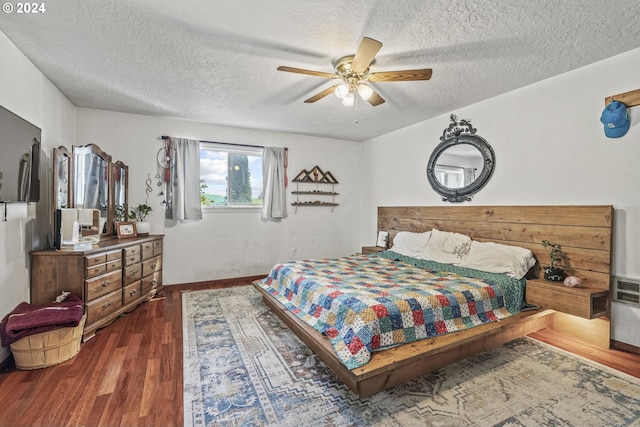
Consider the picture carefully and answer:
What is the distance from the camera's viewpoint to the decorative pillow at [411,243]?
13.2 feet

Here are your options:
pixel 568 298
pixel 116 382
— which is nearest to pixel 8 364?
pixel 116 382

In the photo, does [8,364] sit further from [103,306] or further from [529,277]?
[529,277]

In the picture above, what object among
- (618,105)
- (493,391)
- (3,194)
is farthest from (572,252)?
(3,194)

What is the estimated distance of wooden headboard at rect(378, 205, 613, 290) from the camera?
2.60m

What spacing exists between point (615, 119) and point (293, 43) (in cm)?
283

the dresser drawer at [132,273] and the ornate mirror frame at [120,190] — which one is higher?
the ornate mirror frame at [120,190]

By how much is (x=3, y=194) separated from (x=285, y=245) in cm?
362

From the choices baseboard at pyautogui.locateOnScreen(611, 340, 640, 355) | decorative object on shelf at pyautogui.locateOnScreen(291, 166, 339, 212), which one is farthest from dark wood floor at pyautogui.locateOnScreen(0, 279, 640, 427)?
decorative object on shelf at pyautogui.locateOnScreen(291, 166, 339, 212)

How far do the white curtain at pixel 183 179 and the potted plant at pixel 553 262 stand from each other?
4.48 meters

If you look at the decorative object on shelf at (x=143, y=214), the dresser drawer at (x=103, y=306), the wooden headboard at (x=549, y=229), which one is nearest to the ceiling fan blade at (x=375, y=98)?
the wooden headboard at (x=549, y=229)

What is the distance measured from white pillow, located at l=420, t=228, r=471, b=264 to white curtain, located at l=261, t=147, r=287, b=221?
2.50 m

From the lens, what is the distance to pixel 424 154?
4477 millimetres

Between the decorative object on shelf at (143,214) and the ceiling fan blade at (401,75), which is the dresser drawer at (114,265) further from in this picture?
the ceiling fan blade at (401,75)

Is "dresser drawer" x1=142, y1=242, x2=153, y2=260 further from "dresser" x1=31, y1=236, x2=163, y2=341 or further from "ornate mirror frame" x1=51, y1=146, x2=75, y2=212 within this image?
"ornate mirror frame" x1=51, y1=146, x2=75, y2=212
